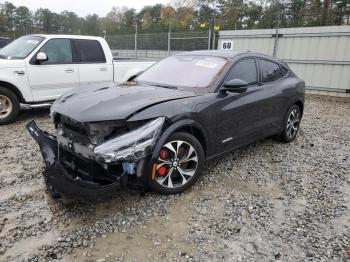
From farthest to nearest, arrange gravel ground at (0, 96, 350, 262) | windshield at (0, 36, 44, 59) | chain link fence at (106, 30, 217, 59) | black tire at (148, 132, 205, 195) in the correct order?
chain link fence at (106, 30, 217, 59)
windshield at (0, 36, 44, 59)
black tire at (148, 132, 205, 195)
gravel ground at (0, 96, 350, 262)

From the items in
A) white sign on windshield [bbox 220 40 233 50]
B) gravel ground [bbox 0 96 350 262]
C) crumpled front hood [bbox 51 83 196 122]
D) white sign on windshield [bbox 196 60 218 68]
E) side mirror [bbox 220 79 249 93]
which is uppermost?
white sign on windshield [bbox 220 40 233 50]

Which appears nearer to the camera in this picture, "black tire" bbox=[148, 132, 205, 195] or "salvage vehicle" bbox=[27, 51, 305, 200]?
"salvage vehicle" bbox=[27, 51, 305, 200]

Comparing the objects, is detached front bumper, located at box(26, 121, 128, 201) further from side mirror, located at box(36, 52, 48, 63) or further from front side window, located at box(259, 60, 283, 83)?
side mirror, located at box(36, 52, 48, 63)

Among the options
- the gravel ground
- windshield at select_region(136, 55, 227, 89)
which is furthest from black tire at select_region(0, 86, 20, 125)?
windshield at select_region(136, 55, 227, 89)

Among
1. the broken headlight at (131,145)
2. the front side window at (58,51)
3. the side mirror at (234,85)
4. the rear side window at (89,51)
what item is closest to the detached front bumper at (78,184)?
the broken headlight at (131,145)

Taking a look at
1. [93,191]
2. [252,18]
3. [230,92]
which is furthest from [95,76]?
[252,18]

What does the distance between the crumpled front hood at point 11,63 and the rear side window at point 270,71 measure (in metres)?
4.62

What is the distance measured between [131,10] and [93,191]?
2662 inches

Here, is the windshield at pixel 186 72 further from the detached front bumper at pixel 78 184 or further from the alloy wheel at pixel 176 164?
the detached front bumper at pixel 78 184

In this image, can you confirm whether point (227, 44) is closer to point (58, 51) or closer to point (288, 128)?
point (58, 51)

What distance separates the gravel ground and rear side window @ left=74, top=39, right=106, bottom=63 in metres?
3.18

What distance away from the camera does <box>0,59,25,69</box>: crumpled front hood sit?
6.00 meters

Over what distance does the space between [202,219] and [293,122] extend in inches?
127

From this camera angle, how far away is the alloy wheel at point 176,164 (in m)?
3.30
